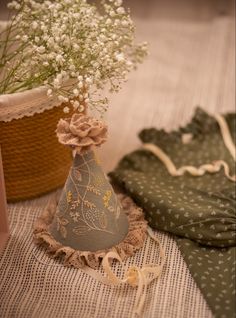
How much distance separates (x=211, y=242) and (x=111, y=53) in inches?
16.8

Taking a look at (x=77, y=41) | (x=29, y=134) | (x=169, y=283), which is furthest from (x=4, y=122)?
(x=169, y=283)

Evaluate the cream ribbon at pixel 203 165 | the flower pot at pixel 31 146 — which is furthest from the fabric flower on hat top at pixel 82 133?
the cream ribbon at pixel 203 165

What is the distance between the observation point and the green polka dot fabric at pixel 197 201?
910 millimetres

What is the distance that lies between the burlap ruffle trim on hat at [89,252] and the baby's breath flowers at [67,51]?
9.2 inches

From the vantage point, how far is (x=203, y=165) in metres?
1.22

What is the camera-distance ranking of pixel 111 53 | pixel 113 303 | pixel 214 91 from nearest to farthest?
1. pixel 113 303
2. pixel 111 53
3. pixel 214 91

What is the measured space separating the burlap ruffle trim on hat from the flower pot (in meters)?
0.08

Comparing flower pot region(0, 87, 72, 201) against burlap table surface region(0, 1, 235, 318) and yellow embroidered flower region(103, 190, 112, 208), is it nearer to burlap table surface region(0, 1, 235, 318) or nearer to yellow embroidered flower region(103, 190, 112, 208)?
burlap table surface region(0, 1, 235, 318)

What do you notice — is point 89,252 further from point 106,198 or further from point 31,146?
point 31,146

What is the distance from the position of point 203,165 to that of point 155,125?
10.2 inches

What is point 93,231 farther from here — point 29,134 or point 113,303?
point 29,134

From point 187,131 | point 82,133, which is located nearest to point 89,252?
point 82,133

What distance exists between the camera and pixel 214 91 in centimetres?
155

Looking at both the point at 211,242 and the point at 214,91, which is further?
the point at 214,91
